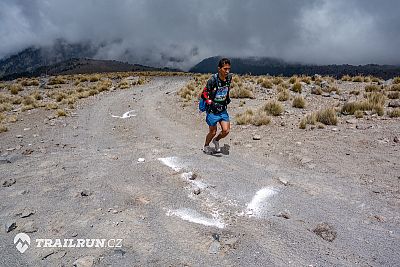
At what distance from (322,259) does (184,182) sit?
293 cm

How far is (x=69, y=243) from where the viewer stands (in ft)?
13.9

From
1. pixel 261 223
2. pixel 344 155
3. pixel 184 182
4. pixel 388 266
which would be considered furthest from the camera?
pixel 344 155

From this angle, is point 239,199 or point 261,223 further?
point 239,199

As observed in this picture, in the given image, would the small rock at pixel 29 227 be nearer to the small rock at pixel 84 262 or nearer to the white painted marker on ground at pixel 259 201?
the small rock at pixel 84 262

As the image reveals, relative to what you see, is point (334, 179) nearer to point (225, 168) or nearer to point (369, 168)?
point (369, 168)

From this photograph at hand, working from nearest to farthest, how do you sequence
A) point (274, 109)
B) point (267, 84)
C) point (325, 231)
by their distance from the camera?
point (325, 231) → point (274, 109) → point (267, 84)

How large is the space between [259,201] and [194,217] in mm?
1180

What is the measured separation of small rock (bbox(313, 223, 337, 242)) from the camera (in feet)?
14.0

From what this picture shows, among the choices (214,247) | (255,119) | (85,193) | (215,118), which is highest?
(215,118)

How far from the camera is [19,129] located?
12648mm

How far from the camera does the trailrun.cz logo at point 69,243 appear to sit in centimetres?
417

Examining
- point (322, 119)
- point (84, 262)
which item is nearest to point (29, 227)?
point (84, 262)

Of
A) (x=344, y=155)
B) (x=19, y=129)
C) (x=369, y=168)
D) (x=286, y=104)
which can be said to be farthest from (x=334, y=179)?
(x=19, y=129)

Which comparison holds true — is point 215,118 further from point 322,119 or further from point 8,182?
point 322,119
